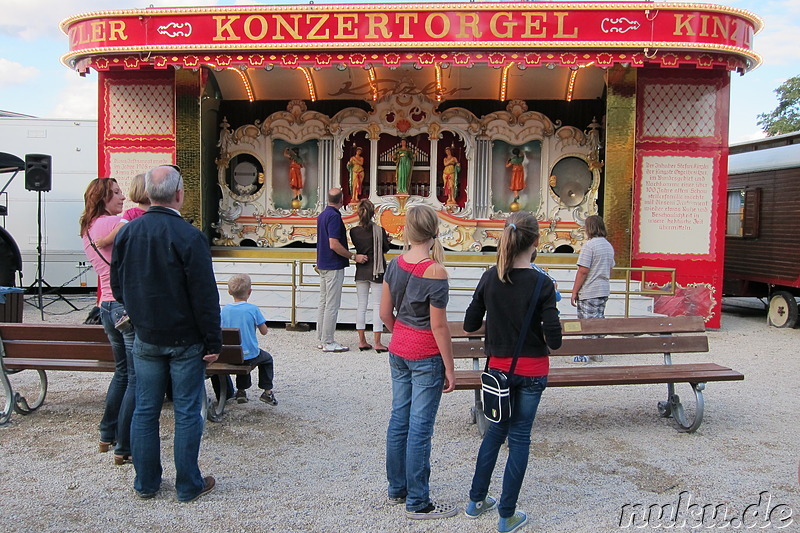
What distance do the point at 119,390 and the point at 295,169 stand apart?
8.49 metres

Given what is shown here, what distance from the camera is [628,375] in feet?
16.9

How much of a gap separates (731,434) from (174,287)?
4.01 m

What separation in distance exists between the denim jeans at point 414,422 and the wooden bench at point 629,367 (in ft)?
3.30

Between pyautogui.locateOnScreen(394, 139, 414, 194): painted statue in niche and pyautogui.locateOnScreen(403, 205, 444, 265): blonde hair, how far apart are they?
28.8 feet

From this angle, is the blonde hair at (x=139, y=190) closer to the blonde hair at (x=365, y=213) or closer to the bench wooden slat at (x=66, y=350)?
the bench wooden slat at (x=66, y=350)

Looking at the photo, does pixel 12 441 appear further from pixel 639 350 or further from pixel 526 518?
pixel 639 350

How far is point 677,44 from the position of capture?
9.46 m

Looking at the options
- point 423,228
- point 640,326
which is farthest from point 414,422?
point 640,326

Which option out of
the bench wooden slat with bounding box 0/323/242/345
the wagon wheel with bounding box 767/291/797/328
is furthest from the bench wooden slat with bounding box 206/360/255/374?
the wagon wheel with bounding box 767/291/797/328

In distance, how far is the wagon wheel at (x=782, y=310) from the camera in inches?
426

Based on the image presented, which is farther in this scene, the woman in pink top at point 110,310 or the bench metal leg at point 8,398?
the bench metal leg at point 8,398

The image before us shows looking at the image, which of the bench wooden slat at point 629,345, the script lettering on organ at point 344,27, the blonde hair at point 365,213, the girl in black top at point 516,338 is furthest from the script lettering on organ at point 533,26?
the girl in black top at point 516,338
